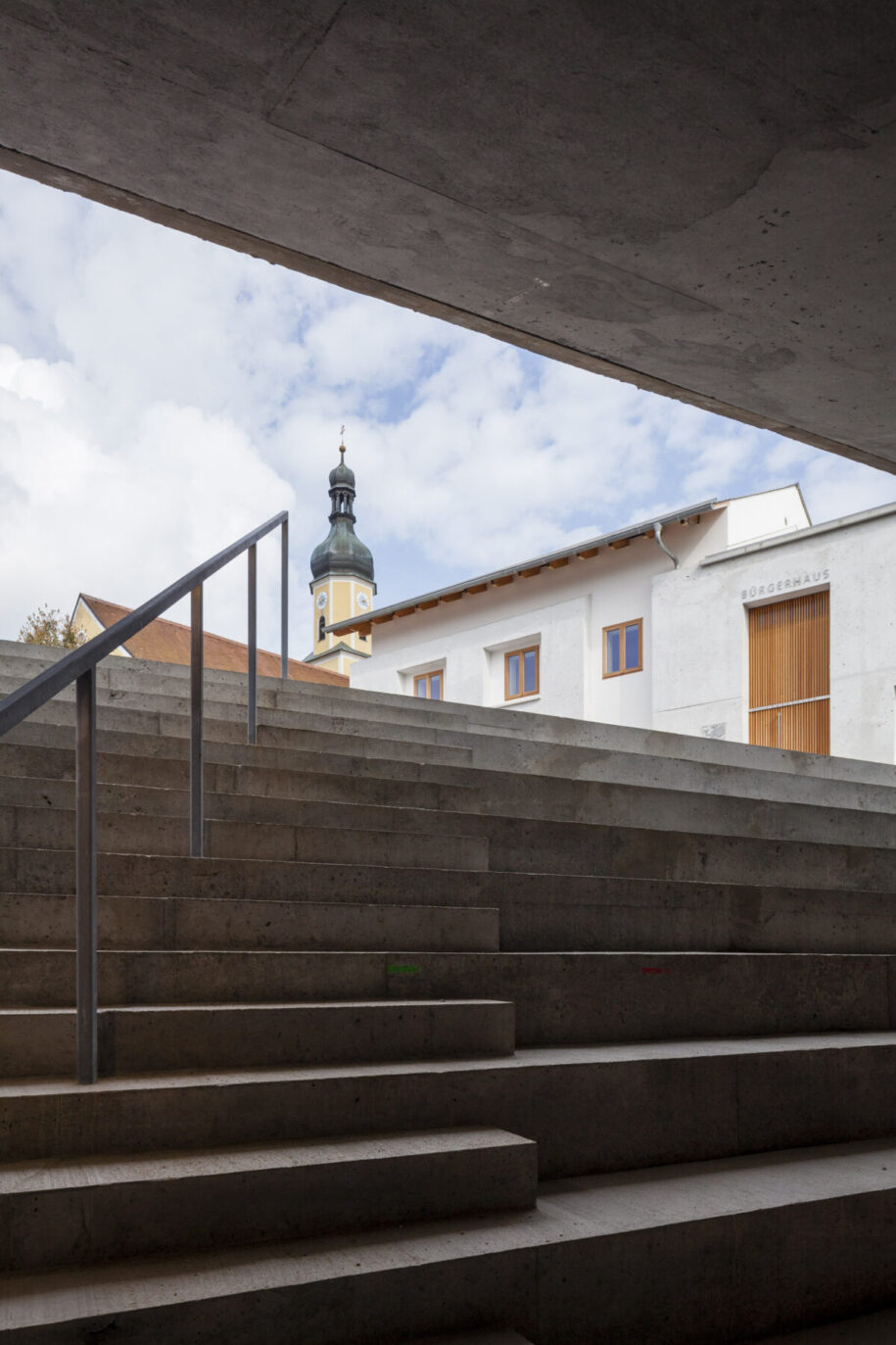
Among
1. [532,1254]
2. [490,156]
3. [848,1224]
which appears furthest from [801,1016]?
[490,156]

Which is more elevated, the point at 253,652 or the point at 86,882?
the point at 253,652

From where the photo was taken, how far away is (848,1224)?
2.34 meters

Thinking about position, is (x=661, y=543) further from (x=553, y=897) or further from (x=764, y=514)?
(x=553, y=897)

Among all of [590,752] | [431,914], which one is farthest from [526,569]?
[431,914]

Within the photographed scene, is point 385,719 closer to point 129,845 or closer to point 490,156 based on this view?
point 129,845

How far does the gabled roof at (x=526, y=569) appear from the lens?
16.3 metres

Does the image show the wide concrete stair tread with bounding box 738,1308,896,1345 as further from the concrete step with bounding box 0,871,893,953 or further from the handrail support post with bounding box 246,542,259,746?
the handrail support post with bounding box 246,542,259,746

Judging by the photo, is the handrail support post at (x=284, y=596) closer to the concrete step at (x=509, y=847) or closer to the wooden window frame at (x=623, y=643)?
the concrete step at (x=509, y=847)

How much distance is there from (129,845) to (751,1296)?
6.28 ft

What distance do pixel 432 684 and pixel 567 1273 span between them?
61.1ft

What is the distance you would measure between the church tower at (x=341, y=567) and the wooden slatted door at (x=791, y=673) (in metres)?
59.1

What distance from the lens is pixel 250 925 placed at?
269 centimetres

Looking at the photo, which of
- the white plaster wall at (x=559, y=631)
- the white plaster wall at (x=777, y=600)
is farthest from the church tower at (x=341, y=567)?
the white plaster wall at (x=777, y=600)

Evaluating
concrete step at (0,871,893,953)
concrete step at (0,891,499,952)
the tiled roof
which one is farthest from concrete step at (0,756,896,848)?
the tiled roof
